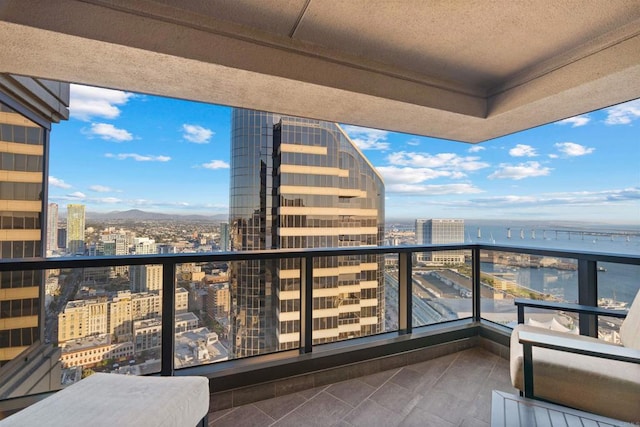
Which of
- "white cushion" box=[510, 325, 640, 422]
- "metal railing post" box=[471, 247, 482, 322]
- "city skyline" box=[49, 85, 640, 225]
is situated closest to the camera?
"white cushion" box=[510, 325, 640, 422]

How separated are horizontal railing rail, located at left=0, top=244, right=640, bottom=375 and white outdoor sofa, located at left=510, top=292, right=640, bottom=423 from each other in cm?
96

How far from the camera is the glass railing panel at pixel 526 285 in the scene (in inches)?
104

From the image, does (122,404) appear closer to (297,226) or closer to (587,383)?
(587,383)

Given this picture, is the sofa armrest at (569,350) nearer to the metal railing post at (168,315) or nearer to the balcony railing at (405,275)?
the balcony railing at (405,275)

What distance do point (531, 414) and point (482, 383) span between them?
1.48 metres

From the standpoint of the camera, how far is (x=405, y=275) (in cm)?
311

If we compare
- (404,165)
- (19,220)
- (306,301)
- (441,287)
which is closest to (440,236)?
(441,287)

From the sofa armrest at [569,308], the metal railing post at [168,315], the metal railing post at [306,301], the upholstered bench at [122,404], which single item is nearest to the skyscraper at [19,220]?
the metal railing post at [168,315]

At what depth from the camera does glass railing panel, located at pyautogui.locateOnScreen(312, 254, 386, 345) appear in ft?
8.77

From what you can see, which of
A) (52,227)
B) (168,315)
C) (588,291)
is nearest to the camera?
(168,315)

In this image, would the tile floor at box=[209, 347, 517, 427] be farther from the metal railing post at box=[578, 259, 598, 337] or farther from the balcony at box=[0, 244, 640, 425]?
the metal railing post at box=[578, 259, 598, 337]

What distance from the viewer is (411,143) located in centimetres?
959

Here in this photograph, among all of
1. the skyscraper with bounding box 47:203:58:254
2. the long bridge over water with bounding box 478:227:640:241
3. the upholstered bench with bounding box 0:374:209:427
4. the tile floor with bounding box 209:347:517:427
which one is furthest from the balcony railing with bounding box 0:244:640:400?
the upholstered bench with bounding box 0:374:209:427

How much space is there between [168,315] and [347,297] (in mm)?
1600
